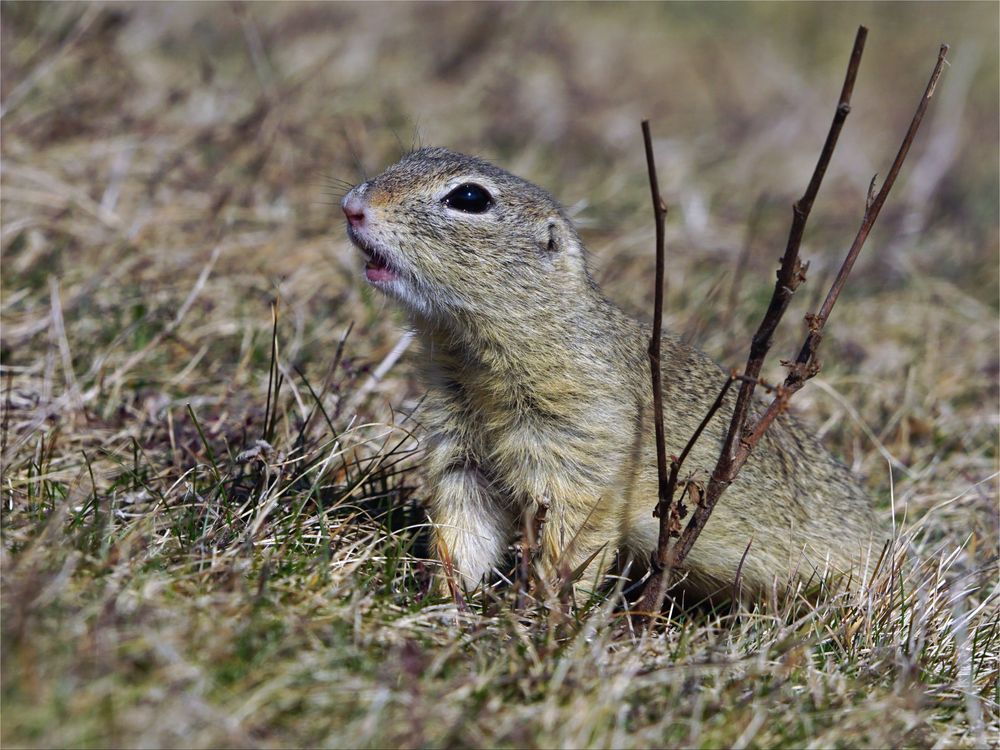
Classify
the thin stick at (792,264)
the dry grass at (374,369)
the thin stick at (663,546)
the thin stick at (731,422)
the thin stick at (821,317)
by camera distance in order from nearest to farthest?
the dry grass at (374,369) < the thin stick at (792,264) < the thin stick at (731,422) < the thin stick at (821,317) < the thin stick at (663,546)

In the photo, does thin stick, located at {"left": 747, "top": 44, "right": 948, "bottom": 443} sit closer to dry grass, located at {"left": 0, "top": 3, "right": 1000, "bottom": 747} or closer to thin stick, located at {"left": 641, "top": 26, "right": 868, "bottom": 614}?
thin stick, located at {"left": 641, "top": 26, "right": 868, "bottom": 614}

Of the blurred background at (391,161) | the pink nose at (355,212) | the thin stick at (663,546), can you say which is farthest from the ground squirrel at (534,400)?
the blurred background at (391,161)

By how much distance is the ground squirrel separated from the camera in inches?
163

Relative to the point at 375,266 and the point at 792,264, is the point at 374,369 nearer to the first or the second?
the point at 375,266

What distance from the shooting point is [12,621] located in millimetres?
2869

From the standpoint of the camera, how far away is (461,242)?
4250mm

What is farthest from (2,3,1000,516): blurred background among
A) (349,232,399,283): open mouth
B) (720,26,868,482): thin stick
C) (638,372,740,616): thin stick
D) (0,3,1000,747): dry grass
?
(720,26,868,482): thin stick

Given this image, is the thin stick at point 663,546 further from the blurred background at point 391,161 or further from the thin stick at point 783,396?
the blurred background at point 391,161

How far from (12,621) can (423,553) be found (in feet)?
6.49

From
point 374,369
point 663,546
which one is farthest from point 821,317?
point 374,369

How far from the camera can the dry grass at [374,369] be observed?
3061 mm

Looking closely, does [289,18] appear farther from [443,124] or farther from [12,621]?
[12,621]

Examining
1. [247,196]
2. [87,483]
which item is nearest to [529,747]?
[87,483]

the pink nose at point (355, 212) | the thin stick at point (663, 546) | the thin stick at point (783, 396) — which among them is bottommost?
the thin stick at point (663, 546)
